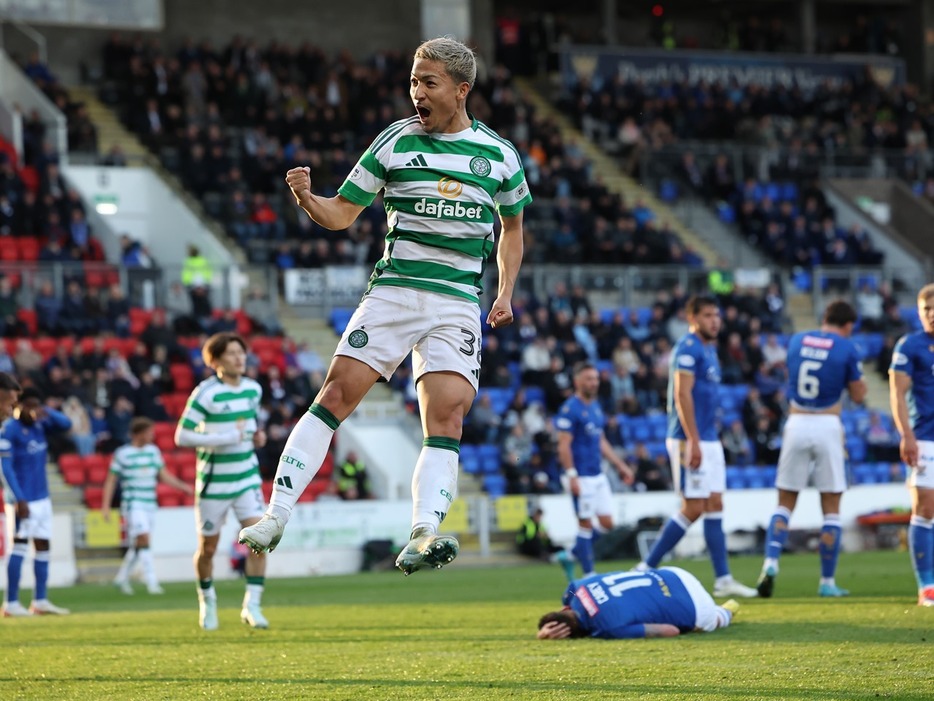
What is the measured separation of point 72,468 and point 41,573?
710cm

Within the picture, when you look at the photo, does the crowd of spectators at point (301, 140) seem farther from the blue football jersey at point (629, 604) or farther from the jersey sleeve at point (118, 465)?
the blue football jersey at point (629, 604)

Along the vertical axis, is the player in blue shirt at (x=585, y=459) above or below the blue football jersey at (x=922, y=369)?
below

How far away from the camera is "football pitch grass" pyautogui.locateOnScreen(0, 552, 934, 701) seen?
6691 millimetres

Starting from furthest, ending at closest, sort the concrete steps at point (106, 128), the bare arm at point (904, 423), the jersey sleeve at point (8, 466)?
the concrete steps at point (106, 128), the jersey sleeve at point (8, 466), the bare arm at point (904, 423)

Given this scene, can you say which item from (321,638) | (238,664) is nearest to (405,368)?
(321,638)

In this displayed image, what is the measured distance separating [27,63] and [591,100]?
1323 centimetres

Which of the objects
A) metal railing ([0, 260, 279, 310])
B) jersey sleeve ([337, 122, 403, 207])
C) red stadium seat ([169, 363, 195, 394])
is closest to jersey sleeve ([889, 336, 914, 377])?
jersey sleeve ([337, 122, 403, 207])

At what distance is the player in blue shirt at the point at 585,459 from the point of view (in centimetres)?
1494

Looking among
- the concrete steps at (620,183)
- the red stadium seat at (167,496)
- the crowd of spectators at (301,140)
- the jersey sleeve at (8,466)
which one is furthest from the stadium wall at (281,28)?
the jersey sleeve at (8,466)

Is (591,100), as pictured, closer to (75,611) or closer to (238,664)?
(75,611)

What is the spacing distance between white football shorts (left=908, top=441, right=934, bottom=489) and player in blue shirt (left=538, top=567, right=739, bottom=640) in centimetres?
239

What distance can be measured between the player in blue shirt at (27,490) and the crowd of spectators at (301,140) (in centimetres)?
1244

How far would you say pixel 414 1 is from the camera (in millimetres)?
34969

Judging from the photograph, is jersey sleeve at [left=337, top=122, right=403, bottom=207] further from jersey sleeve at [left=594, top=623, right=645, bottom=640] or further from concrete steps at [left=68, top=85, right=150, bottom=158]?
Result: concrete steps at [left=68, top=85, right=150, bottom=158]
